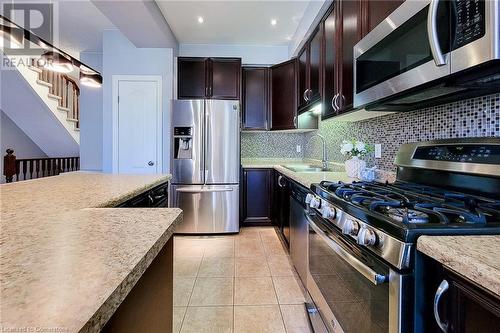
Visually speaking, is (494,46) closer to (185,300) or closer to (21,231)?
(21,231)

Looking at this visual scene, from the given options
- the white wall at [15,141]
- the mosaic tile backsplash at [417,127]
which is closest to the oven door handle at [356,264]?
the mosaic tile backsplash at [417,127]

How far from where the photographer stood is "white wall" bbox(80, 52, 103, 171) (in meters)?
4.63

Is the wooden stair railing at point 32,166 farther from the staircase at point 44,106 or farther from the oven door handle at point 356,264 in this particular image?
the oven door handle at point 356,264

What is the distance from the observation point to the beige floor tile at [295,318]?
1.85m

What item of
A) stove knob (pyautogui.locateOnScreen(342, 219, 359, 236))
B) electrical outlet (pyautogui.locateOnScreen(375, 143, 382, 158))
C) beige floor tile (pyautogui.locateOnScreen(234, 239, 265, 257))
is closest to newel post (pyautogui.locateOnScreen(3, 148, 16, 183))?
beige floor tile (pyautogui.locateOnScreen(234, 239, 265, 257))

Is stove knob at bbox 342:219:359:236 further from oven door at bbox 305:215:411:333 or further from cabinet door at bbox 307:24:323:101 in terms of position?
cabinet door at bbox 307:24:323:101

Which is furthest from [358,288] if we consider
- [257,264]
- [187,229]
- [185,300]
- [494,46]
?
[187,229]

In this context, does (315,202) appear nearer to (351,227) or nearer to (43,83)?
(351,227)

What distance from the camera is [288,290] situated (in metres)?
2.37

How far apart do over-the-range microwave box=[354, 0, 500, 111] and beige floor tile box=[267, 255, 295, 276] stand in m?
1.71

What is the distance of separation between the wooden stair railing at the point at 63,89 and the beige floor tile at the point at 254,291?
507 centimetres

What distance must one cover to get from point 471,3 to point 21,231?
1583 mm

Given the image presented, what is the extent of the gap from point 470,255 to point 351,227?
1.60ft

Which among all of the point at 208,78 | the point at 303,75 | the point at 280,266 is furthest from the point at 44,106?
the point at 280,266
